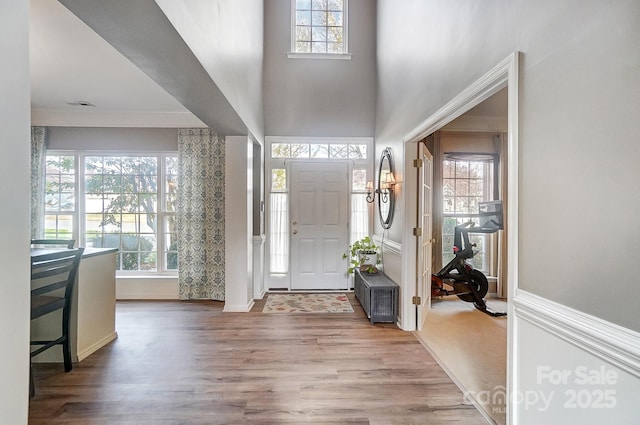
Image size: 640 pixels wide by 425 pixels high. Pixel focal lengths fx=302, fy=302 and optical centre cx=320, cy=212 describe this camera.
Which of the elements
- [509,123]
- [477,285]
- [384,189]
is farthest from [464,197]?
[509,123]

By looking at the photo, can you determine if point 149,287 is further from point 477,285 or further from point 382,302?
point 477,285

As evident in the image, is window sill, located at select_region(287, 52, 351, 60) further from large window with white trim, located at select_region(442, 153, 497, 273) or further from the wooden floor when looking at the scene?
the wooden floor

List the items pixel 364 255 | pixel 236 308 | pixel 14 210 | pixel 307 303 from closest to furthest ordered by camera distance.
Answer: pixel 14 210
pixel 236 308
pixel 307 303
pixel 364 255

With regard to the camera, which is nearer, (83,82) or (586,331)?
(586,331)

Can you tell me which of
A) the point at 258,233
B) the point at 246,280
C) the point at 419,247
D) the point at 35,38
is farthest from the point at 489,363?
the point at 35,38

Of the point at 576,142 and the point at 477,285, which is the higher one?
the point at 576,142

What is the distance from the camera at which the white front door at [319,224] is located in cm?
465

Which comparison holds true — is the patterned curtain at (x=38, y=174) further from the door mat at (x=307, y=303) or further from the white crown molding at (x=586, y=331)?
the white crown molding at (x=586, y=331)

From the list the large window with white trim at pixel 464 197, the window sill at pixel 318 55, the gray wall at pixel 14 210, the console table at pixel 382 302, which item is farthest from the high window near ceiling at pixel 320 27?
the gray wall at pixel 14 210

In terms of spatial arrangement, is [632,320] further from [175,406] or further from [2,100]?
[175,406]

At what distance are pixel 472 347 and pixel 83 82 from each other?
488 cm

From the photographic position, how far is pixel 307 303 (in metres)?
4.09

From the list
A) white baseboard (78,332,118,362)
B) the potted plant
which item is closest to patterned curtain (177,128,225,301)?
white baseboard (78,332,118,362)

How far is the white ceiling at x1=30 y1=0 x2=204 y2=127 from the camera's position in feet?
8.02
